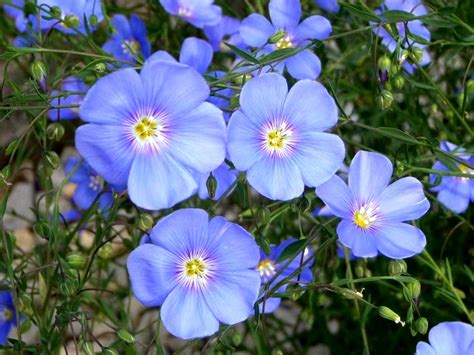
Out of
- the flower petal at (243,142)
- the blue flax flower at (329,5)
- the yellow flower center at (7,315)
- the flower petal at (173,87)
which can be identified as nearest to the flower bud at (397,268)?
the flower petal at (243,142)

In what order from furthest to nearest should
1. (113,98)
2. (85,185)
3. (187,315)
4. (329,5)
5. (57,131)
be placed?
(85,185) → (329,5) → (57,131) → (187,315) → (113,98)

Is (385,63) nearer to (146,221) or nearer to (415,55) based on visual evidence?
(415,55)

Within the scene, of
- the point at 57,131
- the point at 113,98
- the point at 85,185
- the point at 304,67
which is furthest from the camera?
the point at 85,185

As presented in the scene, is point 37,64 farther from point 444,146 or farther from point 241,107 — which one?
point 444,146

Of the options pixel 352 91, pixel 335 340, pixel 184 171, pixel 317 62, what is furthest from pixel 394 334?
pixel 184 171

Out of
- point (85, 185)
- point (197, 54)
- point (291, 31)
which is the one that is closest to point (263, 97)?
point (197, 54)

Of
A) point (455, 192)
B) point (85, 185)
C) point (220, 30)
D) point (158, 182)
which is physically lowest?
point (158, 182)

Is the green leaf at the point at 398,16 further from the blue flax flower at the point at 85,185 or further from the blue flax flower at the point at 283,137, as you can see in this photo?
the blue flax flower at the point at 85,185
